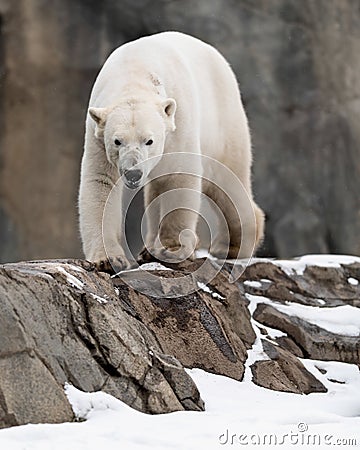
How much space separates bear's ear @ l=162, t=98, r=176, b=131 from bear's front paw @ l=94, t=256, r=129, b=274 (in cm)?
78

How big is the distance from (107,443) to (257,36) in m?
7.53

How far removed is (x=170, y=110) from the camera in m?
4.74

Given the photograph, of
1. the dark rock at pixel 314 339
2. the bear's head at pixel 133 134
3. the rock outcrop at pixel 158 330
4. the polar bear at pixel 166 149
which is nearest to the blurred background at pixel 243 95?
the rock outcrop at pixel 158 330

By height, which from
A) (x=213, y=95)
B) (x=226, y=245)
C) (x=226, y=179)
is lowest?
(x=226, y=245)

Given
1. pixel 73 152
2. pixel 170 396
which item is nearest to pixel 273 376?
pixel 170 396

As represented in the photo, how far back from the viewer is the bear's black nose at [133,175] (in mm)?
4340

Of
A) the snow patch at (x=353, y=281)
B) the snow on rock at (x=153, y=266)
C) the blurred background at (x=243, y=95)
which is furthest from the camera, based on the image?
the blurred background at (x=243, y=95)

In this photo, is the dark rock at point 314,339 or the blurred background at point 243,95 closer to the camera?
the dark rock at point 314,339

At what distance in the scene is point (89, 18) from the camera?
32.4 ft

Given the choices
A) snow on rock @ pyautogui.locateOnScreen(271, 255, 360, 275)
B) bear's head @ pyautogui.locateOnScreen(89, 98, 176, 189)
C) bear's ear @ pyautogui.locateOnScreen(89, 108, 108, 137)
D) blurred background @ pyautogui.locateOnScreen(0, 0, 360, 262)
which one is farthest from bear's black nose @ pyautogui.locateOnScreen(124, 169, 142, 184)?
blurred background @ pyautogui.locateOnScreen(0, 0, 360, 262)

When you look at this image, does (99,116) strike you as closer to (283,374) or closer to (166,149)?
(166,149)

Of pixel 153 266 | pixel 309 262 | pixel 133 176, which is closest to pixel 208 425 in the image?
pixel 133 176

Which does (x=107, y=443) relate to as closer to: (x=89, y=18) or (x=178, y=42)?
(x=178, y=42)

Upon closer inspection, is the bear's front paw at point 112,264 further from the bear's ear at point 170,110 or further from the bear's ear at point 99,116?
the bear's ear at point 170,110
